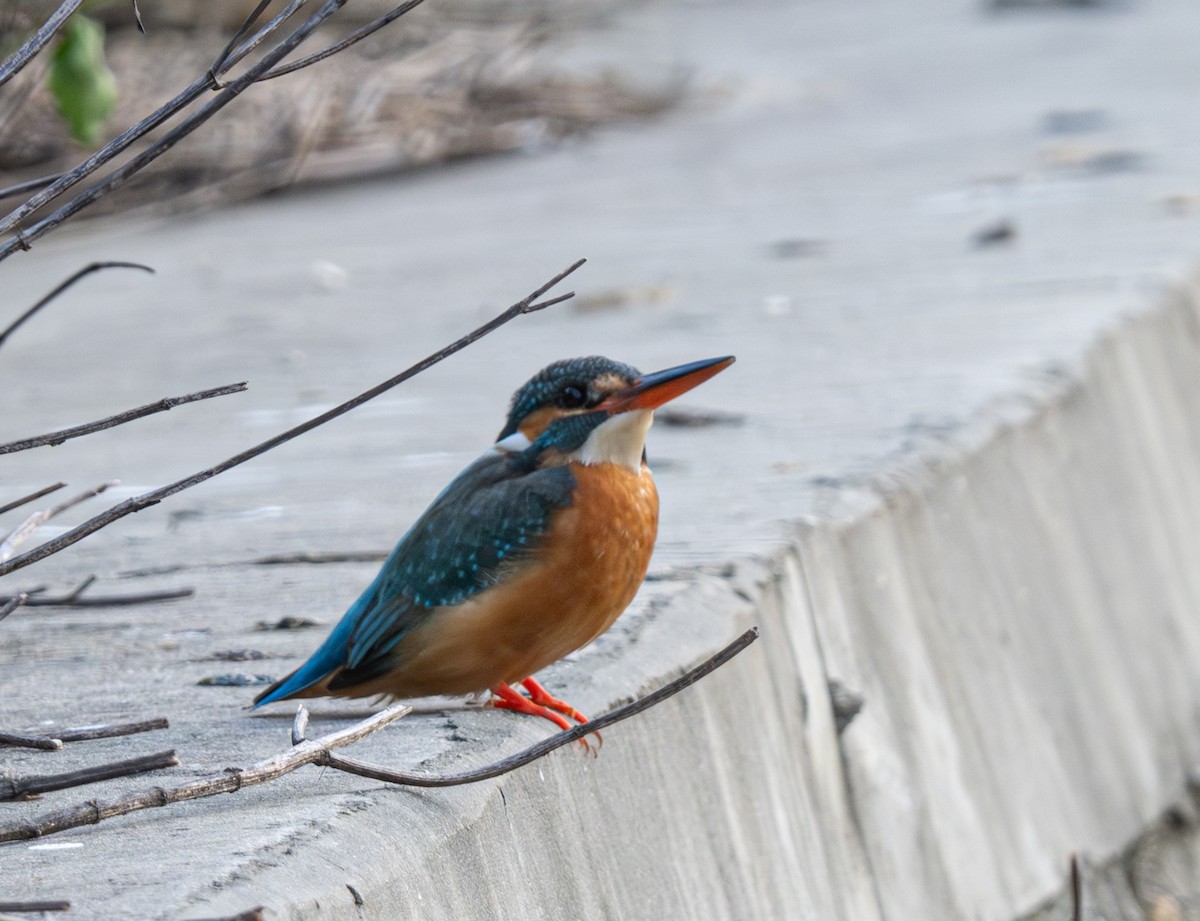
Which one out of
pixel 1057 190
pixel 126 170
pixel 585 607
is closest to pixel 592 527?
pixel 585 607

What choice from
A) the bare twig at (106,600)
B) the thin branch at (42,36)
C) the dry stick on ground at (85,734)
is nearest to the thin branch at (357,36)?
the thin branch at (42,36)

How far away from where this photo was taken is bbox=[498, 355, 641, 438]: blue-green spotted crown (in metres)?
2.52

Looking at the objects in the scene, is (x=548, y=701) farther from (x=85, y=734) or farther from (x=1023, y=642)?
(x=1023, y=642)

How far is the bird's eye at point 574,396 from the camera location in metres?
2.53

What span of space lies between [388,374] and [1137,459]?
6.99ft

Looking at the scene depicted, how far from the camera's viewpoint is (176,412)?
5.21m

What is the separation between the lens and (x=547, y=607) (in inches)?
93.0

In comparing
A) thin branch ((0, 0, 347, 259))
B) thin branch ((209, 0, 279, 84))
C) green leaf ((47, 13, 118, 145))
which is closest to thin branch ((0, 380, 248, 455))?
thin branch ((0, 0, 347, 259))

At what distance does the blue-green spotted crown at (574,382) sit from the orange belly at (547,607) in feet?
0.42

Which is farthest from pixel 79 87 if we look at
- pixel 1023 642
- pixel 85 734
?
pixel 1023 642

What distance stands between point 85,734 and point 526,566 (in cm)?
61

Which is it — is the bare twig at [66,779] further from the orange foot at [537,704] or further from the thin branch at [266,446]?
the orange foot at [537,704]

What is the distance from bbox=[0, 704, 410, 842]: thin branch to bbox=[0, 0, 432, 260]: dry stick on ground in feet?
2.10

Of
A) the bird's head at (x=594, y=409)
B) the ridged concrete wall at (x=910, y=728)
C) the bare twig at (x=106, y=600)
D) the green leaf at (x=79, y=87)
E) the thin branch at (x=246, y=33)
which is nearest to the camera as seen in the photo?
the thin branch at (x=246, y=33)
